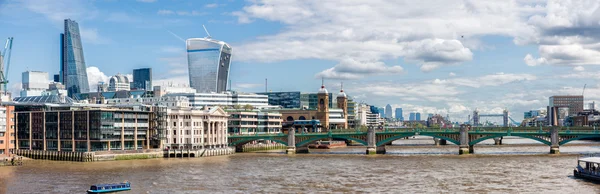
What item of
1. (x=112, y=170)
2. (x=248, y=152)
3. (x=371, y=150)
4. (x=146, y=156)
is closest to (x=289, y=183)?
(x=112, y=170)

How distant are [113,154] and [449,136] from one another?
8266 cm

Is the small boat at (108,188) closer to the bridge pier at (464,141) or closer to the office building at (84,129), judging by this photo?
the office building at (84,129)

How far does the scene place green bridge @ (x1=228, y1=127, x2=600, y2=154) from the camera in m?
172

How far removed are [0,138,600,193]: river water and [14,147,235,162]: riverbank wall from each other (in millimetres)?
5400

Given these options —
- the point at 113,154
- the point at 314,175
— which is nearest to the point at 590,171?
the point at 314,175

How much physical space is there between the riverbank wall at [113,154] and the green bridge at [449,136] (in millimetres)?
19071

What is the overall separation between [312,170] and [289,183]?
72.2 ft

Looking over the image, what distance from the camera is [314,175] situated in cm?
11756

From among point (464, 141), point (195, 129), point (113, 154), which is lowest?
point (113, 154)

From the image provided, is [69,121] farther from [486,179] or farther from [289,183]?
[486,179]

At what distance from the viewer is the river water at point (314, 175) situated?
98.5 metres

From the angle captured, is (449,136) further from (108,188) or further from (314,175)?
(108,188)

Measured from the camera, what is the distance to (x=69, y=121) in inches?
6314

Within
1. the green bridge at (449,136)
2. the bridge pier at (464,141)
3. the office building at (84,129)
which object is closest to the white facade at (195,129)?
the office building at (84,129)
